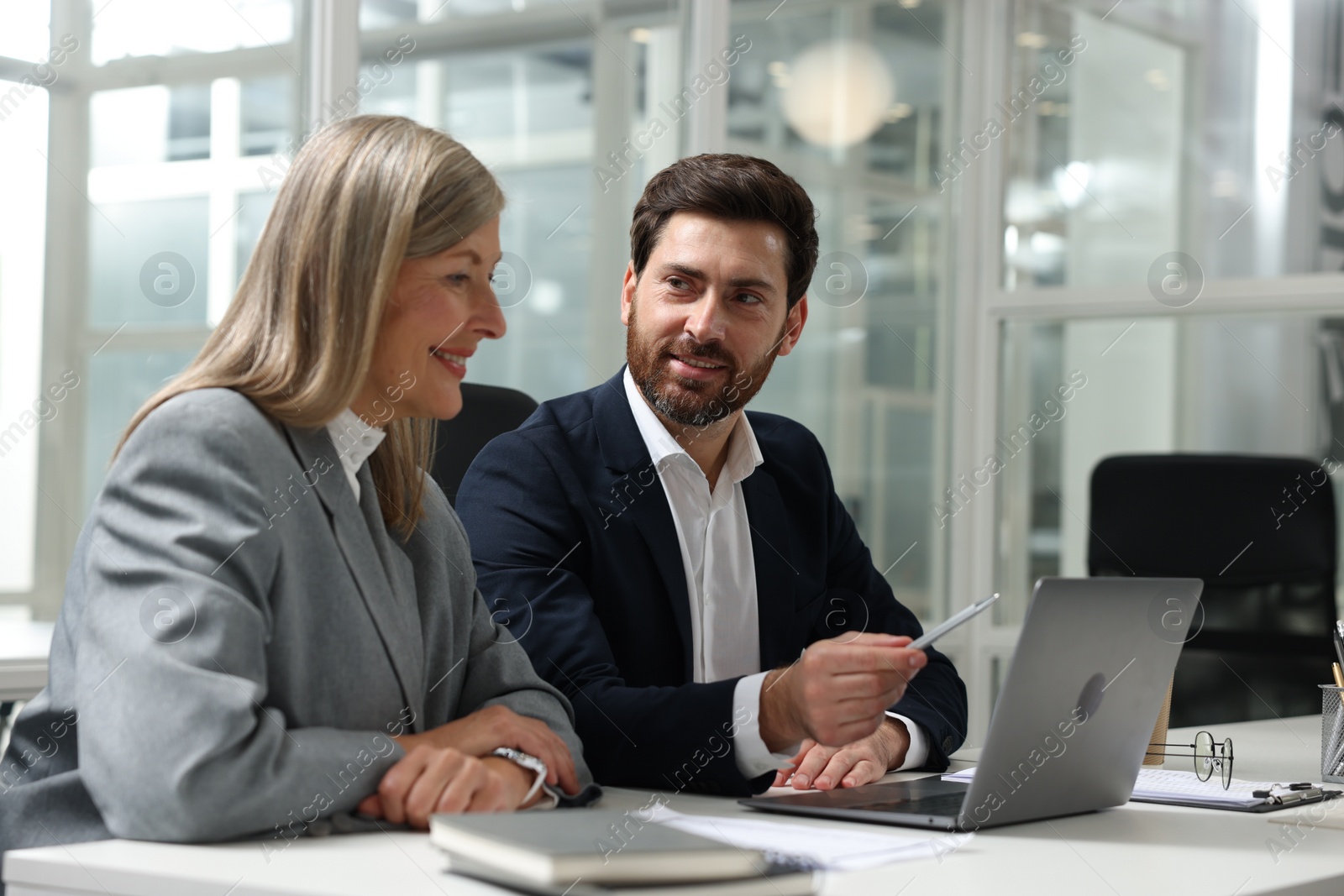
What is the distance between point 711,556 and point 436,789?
0.82m

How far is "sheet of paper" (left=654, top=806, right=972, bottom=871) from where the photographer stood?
46.3 inches

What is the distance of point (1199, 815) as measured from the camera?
150cm

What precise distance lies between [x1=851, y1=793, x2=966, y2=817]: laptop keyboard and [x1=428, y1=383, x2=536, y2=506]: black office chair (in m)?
0.93

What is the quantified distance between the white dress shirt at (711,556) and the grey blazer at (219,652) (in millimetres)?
613

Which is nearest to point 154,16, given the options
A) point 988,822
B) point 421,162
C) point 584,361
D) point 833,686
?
point 584,361

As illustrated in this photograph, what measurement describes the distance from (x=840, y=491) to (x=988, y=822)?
10.3 feet

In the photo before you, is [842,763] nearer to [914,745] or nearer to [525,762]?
[914,745]

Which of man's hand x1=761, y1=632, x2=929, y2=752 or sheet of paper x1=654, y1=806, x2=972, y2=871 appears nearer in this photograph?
sheet of paper x1=654, y1=806, x2=972, y2=871

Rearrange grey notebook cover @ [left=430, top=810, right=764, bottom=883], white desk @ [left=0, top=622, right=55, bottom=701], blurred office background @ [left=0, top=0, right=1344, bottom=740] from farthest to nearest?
1. blurred office background @ [left=0, top=0, right=1344, bottom=740]
2. white desk @ [left=0, top=622, right=55, bottom=701]
3. grey notebook cover @ [left=430, top=810, right=764, bottom=883]

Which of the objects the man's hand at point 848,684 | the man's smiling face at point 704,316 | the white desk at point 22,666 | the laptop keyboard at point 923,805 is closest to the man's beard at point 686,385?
the man's smiling face at point 704,316

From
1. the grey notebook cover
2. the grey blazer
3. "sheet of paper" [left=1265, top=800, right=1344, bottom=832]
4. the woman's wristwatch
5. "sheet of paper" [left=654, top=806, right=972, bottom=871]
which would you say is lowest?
"sheet of paper" [left=1265, top=800, right=1344, bottom=832]

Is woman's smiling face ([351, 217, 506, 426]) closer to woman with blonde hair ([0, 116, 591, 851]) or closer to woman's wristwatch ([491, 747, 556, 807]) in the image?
woman with blonde hair ([0, 116, 591, 851])

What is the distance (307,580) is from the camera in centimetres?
130

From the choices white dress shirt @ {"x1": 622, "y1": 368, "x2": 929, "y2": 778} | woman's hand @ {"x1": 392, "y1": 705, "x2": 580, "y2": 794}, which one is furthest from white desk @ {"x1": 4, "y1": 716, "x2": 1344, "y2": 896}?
white dress shirt @ {"x1": 622, "y1": 368, "x2": 929, "y2": 778}
